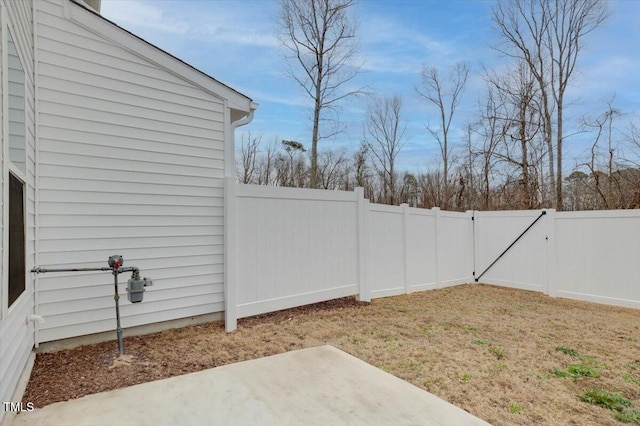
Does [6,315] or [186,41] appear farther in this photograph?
[186,41]

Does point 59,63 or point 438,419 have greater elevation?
point 59,63

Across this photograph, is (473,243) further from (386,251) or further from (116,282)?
(116,282)

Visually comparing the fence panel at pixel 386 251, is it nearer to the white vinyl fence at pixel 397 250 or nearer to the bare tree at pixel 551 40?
the white vinyl fence at pixel 397 250

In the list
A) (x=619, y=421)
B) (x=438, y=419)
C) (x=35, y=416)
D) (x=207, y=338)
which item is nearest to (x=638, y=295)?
(x=619, y=421)

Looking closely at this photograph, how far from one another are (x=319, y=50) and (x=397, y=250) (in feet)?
32.1

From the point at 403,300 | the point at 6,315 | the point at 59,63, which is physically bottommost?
the point at 403,300

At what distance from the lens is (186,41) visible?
8.52 m

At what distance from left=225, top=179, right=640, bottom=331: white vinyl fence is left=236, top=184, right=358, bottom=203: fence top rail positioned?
0.04ft

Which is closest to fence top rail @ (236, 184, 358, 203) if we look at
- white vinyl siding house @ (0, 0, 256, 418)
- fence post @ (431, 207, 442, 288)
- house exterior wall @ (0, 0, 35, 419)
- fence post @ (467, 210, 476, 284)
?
white vinyl siding house @ (0, 0, 256, 418)

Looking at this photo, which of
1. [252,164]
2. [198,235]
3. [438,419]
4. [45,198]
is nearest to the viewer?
[438,419]

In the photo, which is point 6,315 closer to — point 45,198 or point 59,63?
point 45,198

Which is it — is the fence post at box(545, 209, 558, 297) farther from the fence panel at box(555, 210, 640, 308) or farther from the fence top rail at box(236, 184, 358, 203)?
the fence top rail at box(236, 184, 358, 203)

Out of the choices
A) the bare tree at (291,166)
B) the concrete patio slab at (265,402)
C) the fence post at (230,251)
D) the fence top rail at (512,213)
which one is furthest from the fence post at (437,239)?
the bare tree at (291,166)

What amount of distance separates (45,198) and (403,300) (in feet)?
16.7
